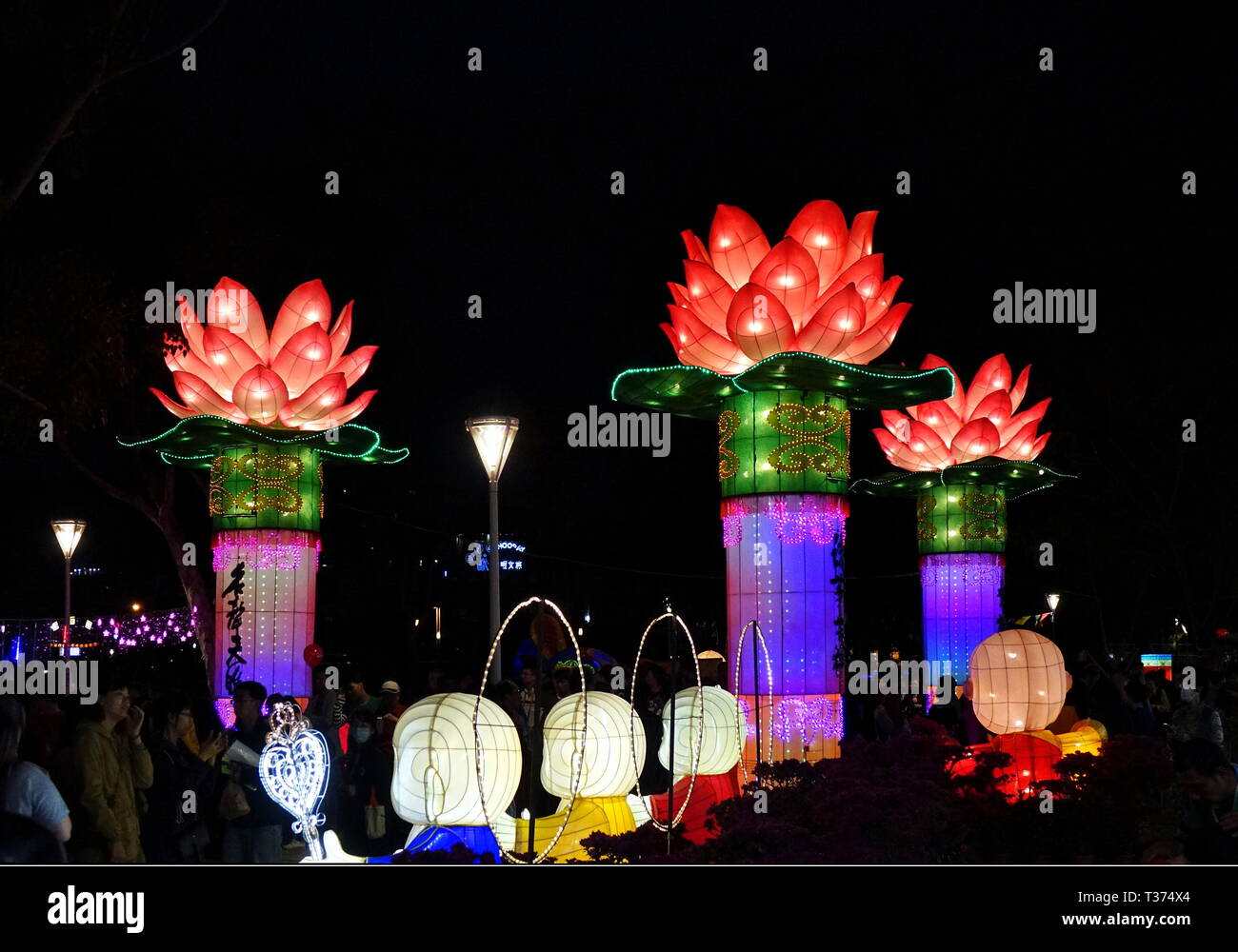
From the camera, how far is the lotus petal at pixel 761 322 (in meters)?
13.4

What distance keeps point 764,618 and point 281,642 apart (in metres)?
6.05

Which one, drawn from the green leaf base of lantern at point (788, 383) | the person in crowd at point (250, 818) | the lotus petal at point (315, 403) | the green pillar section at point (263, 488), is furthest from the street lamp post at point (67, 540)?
the person in crowd at point (250, 818)

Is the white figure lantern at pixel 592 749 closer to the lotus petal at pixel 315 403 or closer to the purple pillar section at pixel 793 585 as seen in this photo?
the purple pillar section at pixel 793 585

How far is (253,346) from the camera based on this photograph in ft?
54.4

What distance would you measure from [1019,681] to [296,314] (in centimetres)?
954

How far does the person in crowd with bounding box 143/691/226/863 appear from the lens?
877cm

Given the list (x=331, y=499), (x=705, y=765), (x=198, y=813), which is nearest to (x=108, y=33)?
(x=198, y=813)

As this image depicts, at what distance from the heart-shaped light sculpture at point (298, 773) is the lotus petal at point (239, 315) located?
8.31m

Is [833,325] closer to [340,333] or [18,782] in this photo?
[340,333]

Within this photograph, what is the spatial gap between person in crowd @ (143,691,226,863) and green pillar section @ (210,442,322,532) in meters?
6.36

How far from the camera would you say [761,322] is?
44.0 feet

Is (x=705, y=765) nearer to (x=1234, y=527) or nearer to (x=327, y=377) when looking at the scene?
(x=327, y=377)

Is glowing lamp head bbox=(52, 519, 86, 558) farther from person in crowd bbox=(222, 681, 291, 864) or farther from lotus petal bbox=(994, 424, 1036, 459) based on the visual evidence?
lotus petal bbox=(994, 424, 1036, 459)
